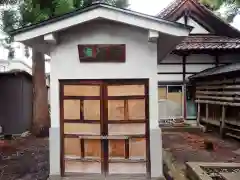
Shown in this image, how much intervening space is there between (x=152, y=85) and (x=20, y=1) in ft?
31.8

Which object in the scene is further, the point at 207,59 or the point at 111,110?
the point at 207,59

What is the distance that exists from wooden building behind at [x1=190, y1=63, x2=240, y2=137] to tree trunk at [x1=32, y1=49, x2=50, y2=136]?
8.16m

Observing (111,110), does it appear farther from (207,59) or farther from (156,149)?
(207,59)

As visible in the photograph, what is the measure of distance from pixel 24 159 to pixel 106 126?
13.9ft

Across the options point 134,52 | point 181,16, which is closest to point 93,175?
point 134,52

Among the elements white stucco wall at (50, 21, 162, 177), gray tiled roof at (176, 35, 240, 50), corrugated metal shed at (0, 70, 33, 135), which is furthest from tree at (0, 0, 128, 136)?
white stucco wall at (50, 21, 162, 177)

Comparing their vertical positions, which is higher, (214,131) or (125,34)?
(125,34)

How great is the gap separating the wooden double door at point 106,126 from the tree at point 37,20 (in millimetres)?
6988

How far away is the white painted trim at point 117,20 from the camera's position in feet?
20.5

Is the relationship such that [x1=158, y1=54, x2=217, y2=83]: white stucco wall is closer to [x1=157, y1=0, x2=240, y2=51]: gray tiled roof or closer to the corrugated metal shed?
[x1=157, y1=0, x2=240, y2=51]: gray tiled roof

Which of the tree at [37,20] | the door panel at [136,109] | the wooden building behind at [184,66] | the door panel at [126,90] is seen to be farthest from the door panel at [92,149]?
the wooden building behind at [184,66]

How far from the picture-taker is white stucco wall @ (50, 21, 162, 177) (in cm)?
658

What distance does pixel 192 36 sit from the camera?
55.1ft

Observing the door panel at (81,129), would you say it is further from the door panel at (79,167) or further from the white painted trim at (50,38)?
the white painted trim at (50,38)
